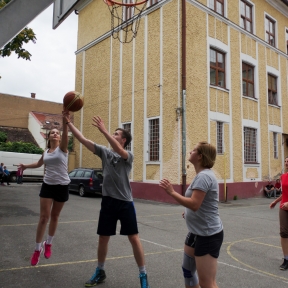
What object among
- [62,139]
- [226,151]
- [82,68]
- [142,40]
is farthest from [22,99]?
[62,139]

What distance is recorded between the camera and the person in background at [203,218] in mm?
3053

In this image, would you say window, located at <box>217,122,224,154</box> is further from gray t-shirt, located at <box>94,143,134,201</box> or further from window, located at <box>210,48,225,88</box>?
gray t-shirt, located at <box>94,143,134,201</box>

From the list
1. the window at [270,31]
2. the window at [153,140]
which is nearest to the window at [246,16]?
the window at [270,31]

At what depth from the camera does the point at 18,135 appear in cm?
4025

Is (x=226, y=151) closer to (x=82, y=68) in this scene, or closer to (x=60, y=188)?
(x=82, y=68)

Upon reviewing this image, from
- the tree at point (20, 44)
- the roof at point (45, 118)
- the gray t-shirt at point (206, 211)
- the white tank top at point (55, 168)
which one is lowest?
the gray t-shirt at point (206, 211)

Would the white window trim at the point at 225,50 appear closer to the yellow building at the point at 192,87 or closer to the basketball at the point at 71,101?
the yellow building at the point at 192,87

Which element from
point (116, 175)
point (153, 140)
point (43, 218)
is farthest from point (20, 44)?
point (116, 175)

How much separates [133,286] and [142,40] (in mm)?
15313

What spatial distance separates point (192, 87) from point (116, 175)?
1217 cm

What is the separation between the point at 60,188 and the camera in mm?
4789

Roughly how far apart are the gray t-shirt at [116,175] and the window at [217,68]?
13720mm

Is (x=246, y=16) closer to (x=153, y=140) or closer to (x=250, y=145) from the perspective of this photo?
(x=250, y=145)

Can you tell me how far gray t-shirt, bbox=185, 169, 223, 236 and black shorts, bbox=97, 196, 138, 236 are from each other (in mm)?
1092
